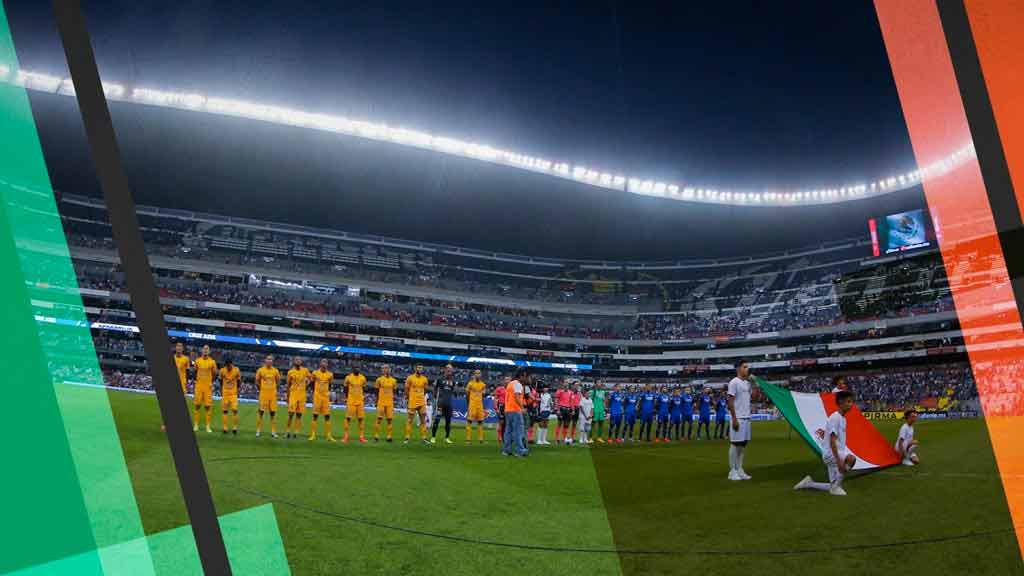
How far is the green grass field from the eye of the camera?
4.48m

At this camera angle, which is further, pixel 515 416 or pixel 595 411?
pixel 595 411

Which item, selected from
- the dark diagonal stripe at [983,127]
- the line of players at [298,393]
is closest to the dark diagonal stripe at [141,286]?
the dark diagonal stripe at [983,127]

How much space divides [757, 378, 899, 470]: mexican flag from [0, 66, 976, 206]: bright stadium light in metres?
20.1

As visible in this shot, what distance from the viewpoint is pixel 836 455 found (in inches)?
309

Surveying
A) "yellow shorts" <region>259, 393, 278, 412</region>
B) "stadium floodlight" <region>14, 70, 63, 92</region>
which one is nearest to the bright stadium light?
"stadium floodlight" <region>14, 70, 63, 92</region>

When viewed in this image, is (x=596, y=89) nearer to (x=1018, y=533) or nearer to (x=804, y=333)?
(x=1018, y=533)

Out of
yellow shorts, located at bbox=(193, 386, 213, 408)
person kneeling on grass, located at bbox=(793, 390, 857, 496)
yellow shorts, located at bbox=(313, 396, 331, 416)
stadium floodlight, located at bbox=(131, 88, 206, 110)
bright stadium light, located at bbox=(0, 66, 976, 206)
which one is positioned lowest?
person kneeling on grass, located at bbox=(793, 390, 857, 496)

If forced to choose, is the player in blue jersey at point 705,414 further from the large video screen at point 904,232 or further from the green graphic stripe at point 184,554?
the large video screen at point 904,232

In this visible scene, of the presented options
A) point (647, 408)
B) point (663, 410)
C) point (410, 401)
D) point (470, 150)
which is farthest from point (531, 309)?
point (410, 401)

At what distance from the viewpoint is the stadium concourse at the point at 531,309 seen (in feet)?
135

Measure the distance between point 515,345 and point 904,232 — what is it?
29358mm

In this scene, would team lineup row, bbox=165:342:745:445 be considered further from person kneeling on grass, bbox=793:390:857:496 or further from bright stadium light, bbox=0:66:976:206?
bright stadium light, bbox=0:66:976:206

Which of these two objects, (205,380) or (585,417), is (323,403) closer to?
(205,380)

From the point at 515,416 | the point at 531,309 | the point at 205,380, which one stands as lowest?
the point at 515,416
